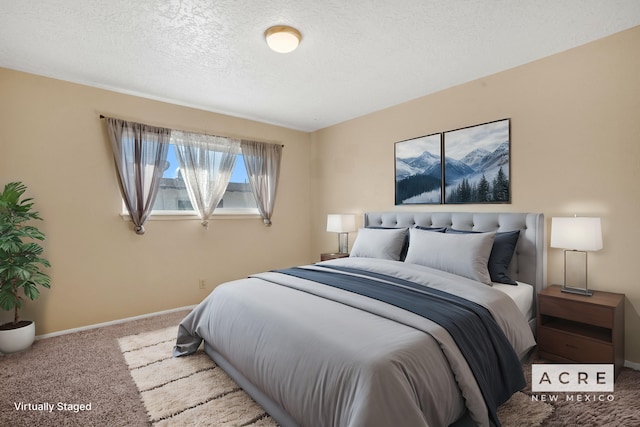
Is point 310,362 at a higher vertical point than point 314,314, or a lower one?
lower

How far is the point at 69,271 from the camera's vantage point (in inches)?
123

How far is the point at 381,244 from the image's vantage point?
3.32 metres

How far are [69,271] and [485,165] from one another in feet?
14.3

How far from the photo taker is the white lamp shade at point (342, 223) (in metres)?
4.23

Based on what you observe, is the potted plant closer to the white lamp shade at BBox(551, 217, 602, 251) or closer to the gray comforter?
the gray comforter

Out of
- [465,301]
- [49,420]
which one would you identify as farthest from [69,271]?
[465,301]

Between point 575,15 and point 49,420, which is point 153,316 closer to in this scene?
point 49,420

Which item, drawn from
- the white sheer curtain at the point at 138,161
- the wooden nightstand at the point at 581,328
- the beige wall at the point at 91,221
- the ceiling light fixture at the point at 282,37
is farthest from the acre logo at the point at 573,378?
the white sheer curtain at the point at 138,161

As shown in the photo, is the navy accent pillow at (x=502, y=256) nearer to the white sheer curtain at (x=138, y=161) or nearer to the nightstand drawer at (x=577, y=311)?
the nightstand drawer at (x=577, y=311)

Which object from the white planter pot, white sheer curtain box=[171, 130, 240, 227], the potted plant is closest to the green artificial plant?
the potted plant

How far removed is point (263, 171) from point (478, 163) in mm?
2811

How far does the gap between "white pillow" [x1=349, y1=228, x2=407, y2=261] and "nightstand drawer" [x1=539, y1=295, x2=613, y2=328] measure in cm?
129

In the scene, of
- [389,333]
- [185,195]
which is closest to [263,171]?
[185,195]

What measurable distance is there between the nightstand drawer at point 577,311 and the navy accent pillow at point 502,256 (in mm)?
279
